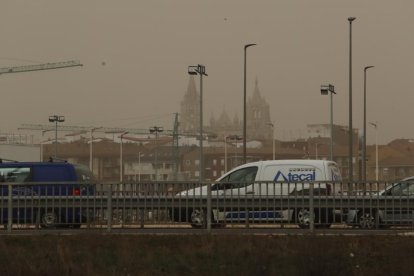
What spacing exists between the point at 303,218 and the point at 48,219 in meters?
5.42

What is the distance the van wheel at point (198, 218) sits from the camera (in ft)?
51.5

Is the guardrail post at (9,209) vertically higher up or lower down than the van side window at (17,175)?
lower down

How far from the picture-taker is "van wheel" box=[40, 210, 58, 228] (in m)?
16.1

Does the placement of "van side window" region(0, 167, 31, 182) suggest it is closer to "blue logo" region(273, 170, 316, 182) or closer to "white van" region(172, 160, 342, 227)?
"white van" region(172, 160, 342, 227)

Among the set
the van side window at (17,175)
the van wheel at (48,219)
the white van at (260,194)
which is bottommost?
the van wheel at (48,219)

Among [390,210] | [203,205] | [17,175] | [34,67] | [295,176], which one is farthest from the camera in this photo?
[34,67]

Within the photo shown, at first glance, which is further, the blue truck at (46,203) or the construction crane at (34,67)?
the construction crane at (34,67)

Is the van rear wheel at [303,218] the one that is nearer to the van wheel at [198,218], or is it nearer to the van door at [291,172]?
the van wheel at [198,218]

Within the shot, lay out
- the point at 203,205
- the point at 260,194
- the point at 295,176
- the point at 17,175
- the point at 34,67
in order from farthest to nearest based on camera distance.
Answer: the point at 34,67
the point at 17,175
the point at 295,176
the point at 203,205
the point at 260,194

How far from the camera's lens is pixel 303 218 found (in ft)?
51.2

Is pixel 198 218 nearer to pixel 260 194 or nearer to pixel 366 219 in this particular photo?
pixel 260 194

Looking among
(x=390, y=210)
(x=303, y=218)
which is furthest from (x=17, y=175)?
(x=390, y=210)

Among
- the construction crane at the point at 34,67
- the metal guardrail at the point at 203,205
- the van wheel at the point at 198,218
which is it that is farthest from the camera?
the construction crane at the point at 34,67

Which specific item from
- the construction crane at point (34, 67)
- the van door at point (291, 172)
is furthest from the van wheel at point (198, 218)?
the construction crane at point (34, 67)
